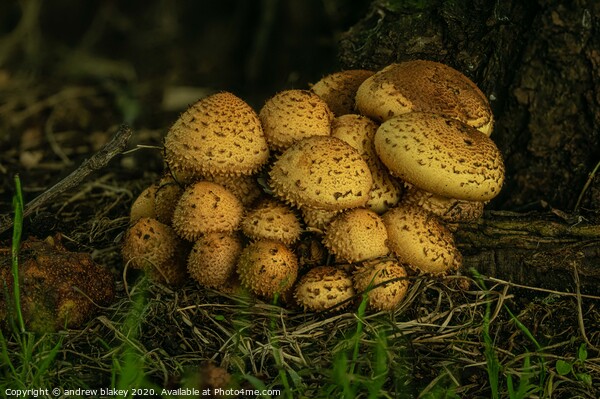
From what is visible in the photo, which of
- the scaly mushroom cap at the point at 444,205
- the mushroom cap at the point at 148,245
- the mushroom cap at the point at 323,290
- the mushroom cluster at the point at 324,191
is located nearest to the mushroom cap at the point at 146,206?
the mushroom cluster at the point at 324,191

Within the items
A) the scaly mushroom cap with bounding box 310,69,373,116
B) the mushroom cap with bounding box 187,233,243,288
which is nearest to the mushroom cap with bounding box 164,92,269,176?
the mushroom cap with bounding box 187,233,243,288

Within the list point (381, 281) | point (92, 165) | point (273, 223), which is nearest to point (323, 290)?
point (381, 281)

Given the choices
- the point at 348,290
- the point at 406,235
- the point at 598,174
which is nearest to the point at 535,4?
the point at 598,174

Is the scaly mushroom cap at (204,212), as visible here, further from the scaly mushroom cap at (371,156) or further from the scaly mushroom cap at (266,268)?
the scaly mushroom cap at (371,156)

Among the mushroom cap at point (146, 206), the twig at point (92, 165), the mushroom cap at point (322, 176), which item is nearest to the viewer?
the mushroom cap at point (322, 176)

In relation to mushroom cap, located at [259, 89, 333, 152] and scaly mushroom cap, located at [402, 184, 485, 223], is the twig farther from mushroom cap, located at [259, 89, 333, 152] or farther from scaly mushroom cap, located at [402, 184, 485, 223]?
scaly mushroom cap, located at [402, 184, 485, 223]

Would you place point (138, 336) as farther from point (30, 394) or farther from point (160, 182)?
point (160, 182)
